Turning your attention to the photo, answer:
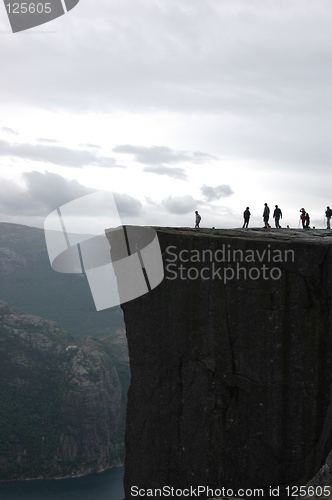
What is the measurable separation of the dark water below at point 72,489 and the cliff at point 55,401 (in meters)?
5.98

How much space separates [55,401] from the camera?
166 meters

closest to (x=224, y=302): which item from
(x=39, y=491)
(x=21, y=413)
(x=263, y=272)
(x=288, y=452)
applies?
(x=263, y=272)

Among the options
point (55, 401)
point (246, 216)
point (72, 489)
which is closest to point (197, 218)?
point (246, 216)

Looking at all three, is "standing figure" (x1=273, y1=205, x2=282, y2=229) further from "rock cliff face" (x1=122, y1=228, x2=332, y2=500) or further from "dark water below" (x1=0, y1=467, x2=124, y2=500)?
"dark water below" (x1=0, y1=467, x2=124, y2=500)

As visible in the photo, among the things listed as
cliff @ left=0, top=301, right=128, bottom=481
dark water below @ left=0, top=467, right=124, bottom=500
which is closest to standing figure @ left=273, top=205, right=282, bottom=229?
dark water below @ left=0, top=467, right=124, bottom=500

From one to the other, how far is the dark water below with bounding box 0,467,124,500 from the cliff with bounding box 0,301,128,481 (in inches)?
236

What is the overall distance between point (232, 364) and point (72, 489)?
129148 mm

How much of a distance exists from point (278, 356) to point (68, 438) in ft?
518

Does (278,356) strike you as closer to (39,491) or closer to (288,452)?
(288,452)

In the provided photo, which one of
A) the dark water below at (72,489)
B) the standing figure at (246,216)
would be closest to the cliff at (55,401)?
the dark water below at (72,489)

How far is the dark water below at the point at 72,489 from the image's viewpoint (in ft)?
383

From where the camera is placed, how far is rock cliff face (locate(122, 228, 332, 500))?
12.5 m

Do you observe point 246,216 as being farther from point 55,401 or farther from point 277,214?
point 55,401

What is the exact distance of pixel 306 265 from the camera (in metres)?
12.6
